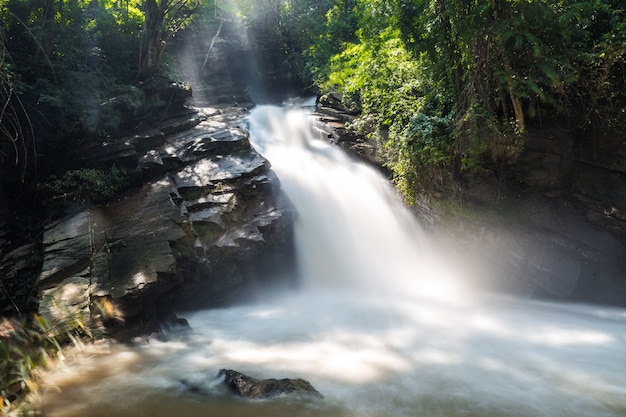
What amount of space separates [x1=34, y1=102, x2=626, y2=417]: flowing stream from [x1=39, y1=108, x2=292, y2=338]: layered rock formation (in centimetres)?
61

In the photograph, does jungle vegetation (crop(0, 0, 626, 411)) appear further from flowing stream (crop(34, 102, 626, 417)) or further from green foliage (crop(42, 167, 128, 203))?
flowing stream (crop(34, 102, 626, 417))

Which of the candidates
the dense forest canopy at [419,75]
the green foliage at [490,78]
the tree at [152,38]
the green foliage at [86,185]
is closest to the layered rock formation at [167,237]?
the green foliage at [86,185]

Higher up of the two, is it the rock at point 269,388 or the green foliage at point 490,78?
the green foliage at point 490,78

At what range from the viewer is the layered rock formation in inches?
247

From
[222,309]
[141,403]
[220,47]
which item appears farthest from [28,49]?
[220,47]

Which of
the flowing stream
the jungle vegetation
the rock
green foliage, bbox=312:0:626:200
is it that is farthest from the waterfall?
the rock

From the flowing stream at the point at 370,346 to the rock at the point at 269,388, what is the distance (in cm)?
13

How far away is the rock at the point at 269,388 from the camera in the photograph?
4.30 meters

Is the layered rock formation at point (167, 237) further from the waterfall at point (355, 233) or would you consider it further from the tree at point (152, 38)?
the tree at point (152, 38)

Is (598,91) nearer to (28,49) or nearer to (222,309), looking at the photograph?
(222,309)

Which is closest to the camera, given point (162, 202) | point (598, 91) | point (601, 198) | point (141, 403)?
point (141, 403)

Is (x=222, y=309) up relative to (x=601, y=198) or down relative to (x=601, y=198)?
down

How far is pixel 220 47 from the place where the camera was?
21.0 meters

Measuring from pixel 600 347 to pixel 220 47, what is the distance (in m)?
20.6
